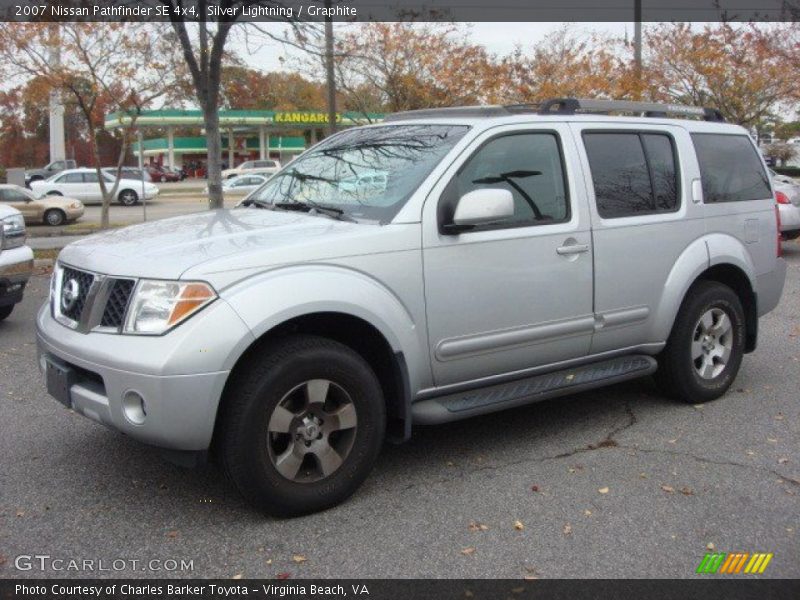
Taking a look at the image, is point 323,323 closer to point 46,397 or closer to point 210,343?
point 210,343

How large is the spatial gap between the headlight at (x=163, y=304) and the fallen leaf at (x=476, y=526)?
1549 millimetres

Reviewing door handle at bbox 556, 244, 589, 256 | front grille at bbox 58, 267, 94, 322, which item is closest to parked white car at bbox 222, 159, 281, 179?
door handle at bbox 556, 244, 589, 256

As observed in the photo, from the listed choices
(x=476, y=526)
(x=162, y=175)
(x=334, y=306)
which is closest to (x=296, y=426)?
(x=334, y=306)

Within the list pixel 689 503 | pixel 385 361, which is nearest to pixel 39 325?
pixel 385 361

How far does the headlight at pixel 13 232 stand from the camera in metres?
7.51

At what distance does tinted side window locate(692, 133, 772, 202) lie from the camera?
5652 millimetres

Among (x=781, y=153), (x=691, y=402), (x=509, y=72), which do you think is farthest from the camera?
(x=781, y=153)

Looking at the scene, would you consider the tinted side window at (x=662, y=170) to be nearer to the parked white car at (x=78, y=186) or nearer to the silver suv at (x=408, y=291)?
the silver suv at (x=408, y=291)

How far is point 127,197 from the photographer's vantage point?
36438 mm

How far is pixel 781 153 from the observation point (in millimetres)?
50031

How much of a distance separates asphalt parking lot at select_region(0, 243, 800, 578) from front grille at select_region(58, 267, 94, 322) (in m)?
0.91

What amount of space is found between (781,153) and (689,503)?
51847 mm

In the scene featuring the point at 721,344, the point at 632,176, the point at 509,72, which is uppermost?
the point at 509,72

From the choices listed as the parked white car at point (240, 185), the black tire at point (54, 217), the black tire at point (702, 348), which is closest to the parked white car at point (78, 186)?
the parked white car at point (240, 185)
